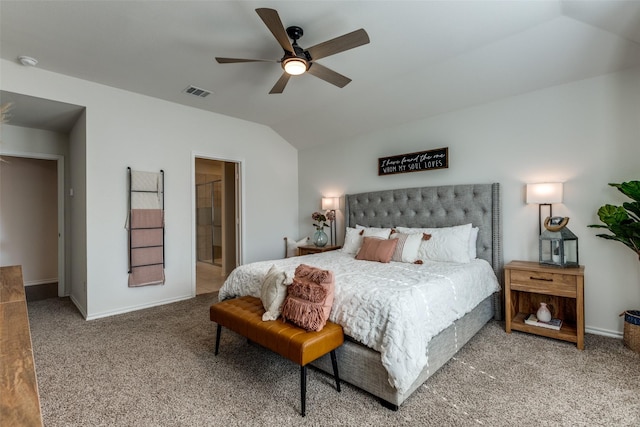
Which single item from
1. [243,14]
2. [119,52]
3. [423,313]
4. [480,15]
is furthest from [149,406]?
[480,15]

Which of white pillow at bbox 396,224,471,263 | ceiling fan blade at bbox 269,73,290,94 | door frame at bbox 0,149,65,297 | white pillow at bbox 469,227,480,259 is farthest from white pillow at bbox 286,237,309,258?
door frame at bbox 0,149,65,297

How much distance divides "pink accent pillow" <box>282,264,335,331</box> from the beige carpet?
51cm

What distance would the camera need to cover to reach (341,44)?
90.3 inches

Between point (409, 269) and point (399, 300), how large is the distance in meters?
1.02

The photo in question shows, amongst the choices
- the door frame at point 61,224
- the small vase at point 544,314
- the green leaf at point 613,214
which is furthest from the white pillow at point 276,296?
the door frame at point 61,224

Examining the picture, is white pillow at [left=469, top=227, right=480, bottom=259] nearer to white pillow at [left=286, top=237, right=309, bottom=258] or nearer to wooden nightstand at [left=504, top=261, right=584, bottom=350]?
wooden nightstand at [left=504, top=261, right=584, bottom=350]

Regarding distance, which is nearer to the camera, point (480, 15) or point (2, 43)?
point (480, 15)

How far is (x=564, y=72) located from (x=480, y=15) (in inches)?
47.4

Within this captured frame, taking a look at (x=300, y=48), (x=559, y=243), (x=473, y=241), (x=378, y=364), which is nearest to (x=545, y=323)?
(x=559, y=243)

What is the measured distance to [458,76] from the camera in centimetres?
333

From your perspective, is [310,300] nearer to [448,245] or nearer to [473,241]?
[448,245]

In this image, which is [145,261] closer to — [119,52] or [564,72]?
[119,52]

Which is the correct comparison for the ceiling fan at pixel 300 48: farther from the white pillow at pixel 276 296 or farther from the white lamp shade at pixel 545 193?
the white lamp shade at pixel 545 193

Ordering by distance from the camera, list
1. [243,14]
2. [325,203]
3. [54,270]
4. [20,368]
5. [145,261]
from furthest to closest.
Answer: [54,270]
[325,203]
[145,261]
[243,14]
[20,368]
